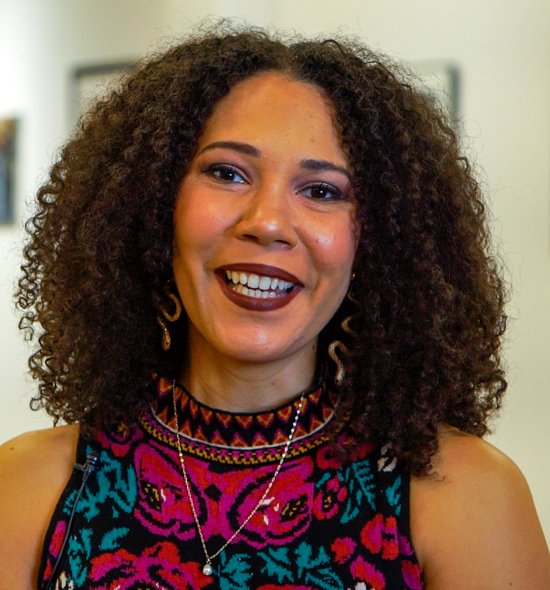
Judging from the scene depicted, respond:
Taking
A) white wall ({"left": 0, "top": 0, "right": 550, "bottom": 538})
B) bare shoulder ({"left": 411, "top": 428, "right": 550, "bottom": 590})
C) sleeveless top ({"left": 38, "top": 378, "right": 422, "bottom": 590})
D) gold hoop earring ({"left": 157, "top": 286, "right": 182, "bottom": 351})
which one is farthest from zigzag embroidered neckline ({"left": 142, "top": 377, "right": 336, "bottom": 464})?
white wall ({"left": 0, "top": 0, "right": 550, "bottom": 538})

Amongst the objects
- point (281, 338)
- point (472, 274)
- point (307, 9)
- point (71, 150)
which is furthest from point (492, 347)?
point (307, 9)

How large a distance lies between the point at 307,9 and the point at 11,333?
1.57 m

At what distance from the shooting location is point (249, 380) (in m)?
1.73

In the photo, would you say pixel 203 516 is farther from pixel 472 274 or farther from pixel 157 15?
pixel 157 15

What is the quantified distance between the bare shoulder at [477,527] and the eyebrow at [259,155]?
49cm

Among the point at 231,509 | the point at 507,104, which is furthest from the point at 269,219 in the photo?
the point at 507,104

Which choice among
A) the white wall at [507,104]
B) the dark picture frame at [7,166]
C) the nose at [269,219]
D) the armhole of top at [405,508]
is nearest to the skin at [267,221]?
the nose at [269,219]

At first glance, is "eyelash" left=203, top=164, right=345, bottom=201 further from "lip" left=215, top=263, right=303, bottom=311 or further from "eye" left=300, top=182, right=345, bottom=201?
"lip" left=215, top=263, right=303, bottom=311

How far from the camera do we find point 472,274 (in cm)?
178

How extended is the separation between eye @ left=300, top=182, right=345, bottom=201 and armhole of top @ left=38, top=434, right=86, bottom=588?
0.58 meters

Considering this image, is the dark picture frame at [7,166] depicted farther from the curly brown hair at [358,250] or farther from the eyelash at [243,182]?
the eyelash at [243,182]

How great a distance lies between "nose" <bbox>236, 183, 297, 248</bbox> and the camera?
5.21 feet

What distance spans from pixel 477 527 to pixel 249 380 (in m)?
0.43

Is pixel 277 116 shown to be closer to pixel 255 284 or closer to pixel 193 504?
pixel 255 284
